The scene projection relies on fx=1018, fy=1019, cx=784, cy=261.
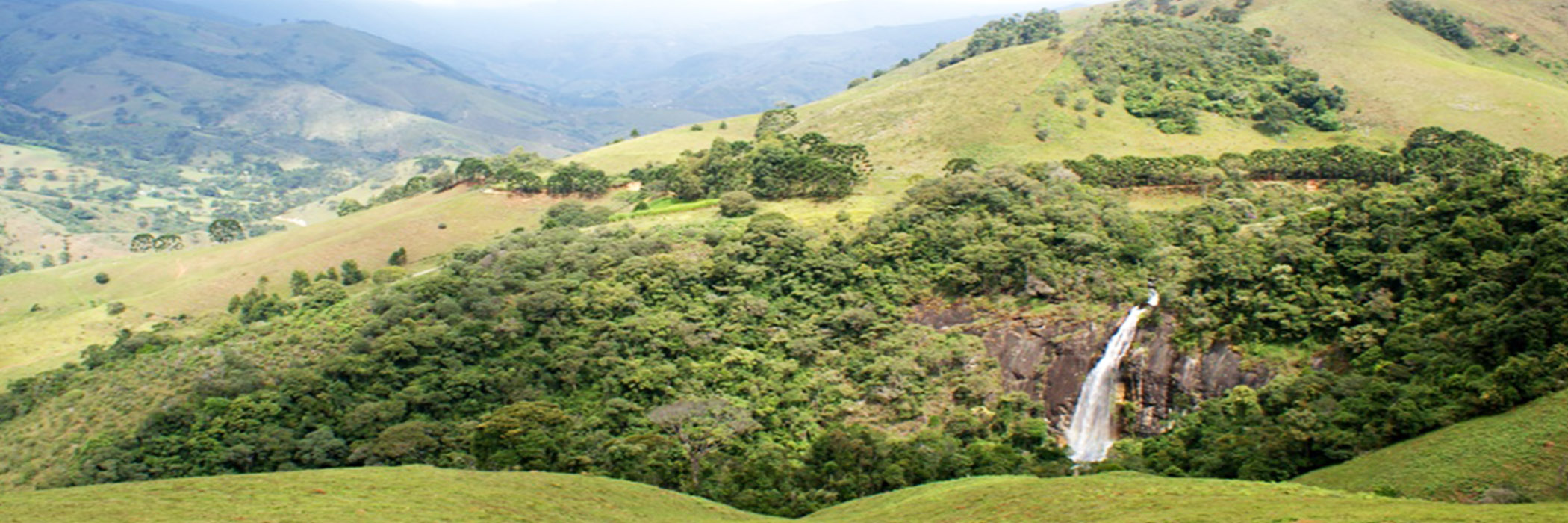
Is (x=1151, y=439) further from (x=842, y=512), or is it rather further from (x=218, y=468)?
(x=218, y=468)

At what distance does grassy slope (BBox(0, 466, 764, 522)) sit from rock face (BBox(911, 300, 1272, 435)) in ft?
82.1

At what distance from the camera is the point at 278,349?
73.5 metres

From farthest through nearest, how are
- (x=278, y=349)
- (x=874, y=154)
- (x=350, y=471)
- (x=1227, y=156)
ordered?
1. (x=874, y=154)
2. (x=1227, y=156)
3. (x=278, y=349)
4. (x=350, y=471)

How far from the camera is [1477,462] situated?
35875 millimetres

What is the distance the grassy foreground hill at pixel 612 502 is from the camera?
29.1 m

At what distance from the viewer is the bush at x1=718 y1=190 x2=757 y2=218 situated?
91.1m

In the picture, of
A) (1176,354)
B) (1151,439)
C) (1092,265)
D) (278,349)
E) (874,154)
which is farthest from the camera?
(874,154)

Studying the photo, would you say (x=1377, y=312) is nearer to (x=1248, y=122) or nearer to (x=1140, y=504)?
(x=1140, y=504)

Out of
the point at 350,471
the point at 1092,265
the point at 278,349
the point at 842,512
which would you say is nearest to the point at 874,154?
the point at 1092,265

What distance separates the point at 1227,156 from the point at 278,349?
7954cm

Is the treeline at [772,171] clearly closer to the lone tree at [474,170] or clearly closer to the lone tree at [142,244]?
the lone tree at [474,170]

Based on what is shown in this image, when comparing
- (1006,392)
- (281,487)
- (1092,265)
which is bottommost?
(1006,392)

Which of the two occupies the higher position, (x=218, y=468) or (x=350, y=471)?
(x=350, y=471)

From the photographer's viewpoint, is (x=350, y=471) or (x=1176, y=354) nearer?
(x=350, y=471)
